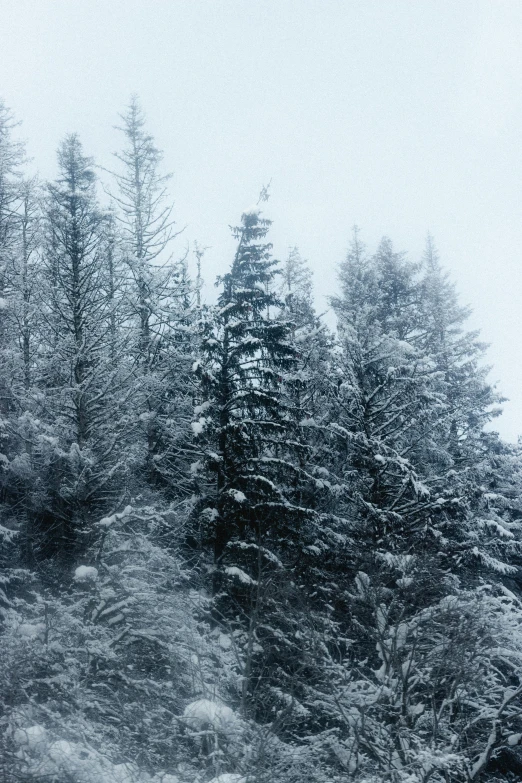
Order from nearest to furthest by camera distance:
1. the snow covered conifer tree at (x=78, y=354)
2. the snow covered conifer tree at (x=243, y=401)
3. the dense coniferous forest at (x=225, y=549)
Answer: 1. the dense coniferous forest at (x=225, y=549)
2. the snow covered conifer tree at (x=78, y=354)
3. the snow covered conifer tree at (x=243, y=401)

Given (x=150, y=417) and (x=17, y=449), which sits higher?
(x=150, y=417)

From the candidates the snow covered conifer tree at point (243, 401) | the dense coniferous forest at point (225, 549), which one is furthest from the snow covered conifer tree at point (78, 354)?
the snow covered conifer tree at point (243, 401)

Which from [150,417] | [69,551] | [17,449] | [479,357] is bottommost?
[69,551]

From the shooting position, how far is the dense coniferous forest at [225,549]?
34.6ft

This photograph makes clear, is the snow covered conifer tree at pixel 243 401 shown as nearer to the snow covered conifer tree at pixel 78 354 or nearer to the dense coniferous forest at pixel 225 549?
the dense coniferous forest at pixel 225 549

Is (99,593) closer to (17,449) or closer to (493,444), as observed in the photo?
(17,449)

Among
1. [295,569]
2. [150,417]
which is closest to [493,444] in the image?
[295,569]

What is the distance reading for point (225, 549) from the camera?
13.9m

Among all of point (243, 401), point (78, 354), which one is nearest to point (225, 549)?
point (243, 401)

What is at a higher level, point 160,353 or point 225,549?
point 160,353

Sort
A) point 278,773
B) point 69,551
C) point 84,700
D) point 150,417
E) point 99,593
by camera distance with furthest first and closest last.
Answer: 1. point 150,417
2. point 69,551
3. point 99,593
4. point 84,700
5. point 278,773

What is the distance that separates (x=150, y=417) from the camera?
15.7 metres

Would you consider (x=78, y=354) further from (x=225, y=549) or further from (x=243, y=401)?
(x=225, y=549)

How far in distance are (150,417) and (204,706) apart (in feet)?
25.7
